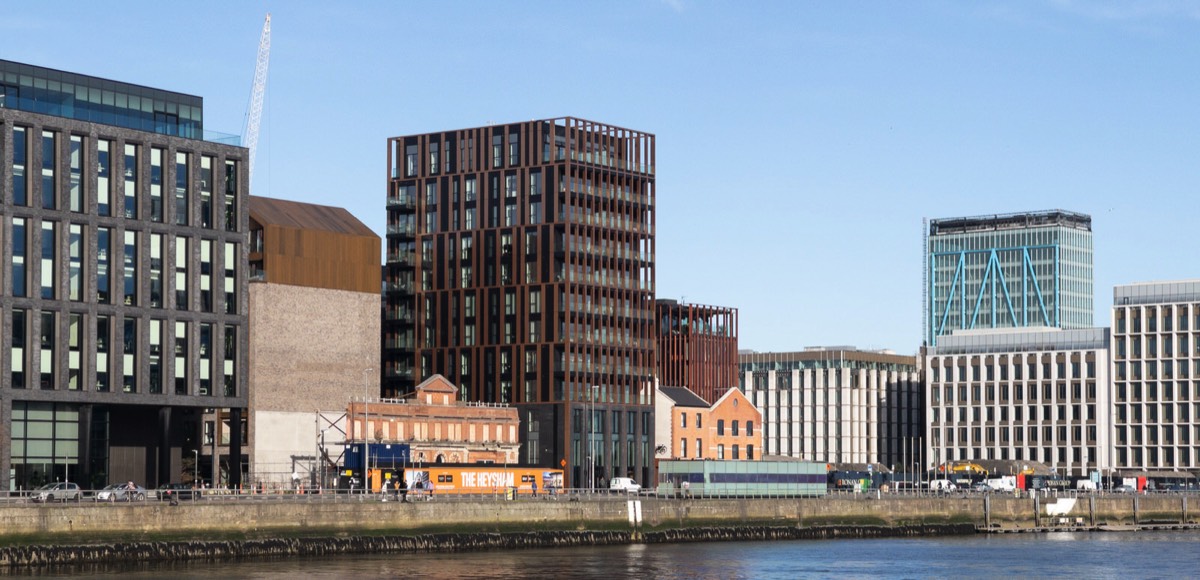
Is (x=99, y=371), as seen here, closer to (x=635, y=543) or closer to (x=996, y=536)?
(x=635, y=543)

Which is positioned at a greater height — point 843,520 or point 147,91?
point 147,91

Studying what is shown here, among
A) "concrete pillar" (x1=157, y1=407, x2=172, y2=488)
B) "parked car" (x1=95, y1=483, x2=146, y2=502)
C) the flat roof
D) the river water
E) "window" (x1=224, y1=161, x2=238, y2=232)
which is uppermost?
the flat roof

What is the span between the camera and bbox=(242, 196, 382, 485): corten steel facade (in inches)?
6713

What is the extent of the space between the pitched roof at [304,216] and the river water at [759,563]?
56951mm

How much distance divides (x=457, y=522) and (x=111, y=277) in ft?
120

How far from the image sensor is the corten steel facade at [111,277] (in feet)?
Result: 458

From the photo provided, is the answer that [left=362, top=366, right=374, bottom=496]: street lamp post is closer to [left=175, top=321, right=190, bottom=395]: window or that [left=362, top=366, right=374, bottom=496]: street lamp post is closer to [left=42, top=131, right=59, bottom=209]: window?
[left=175, top=321, right=190, bottom=395]: window

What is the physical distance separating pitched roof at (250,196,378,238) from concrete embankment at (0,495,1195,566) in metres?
50.5

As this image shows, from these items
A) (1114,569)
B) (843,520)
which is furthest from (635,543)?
(1114,569)

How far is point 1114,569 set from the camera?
120 m

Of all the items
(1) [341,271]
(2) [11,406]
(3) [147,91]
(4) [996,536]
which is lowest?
(4) [996,536]

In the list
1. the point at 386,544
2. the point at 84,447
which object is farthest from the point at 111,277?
the point at 386,544

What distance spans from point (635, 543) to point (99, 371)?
147 feet

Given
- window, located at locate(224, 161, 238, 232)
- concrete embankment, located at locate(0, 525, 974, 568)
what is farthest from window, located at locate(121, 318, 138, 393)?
concrete embankment, located at locate(0, 525, 974, 568)
